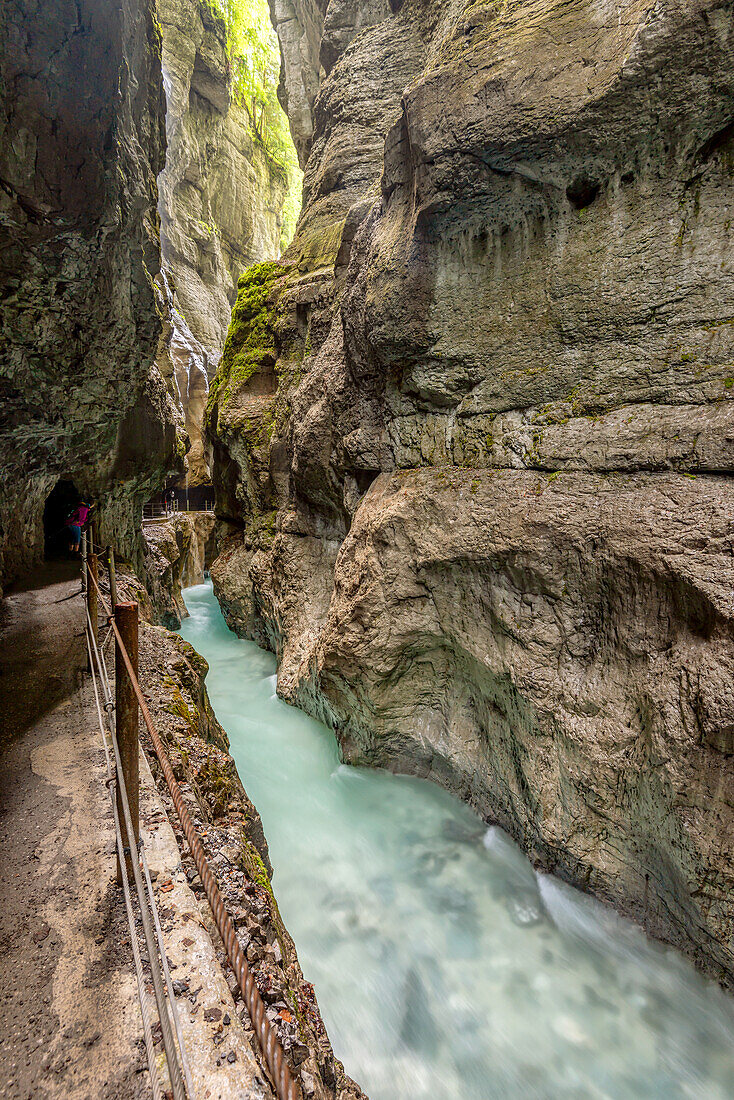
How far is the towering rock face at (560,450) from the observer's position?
13.2 ft

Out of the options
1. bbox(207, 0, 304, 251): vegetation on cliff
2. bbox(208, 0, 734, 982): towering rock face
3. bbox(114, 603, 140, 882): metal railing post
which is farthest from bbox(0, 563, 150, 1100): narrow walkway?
bbox(207, 0, 304, 251): vegetation on cliff

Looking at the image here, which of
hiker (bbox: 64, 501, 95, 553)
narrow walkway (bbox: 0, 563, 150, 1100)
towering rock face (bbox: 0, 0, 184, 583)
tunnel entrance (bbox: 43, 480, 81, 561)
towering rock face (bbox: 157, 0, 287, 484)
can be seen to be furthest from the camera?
towering rock face (bbox: 157, 0, 287, 484)

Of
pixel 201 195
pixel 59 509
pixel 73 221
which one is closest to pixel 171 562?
pixel 59 509

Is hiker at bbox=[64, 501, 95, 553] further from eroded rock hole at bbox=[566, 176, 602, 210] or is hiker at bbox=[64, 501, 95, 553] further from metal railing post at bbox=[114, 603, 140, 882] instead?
eroded rock hole at bbox=[566, 176, 602, 210]

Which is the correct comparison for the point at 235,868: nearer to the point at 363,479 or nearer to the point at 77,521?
the point at 363,479

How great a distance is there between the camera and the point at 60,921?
2.55 meters

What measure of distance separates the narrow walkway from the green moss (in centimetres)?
1057

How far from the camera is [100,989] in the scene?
221cm

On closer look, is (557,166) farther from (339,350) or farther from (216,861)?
(216,861)

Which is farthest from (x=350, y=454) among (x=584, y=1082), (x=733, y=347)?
(x=584, y=1082)

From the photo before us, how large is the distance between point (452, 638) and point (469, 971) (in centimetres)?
328

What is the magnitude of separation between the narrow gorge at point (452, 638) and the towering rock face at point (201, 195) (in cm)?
2404

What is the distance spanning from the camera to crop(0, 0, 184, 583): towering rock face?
3.93m

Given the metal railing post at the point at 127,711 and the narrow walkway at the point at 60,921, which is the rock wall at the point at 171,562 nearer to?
the narrow walkway at the point at 60,921
